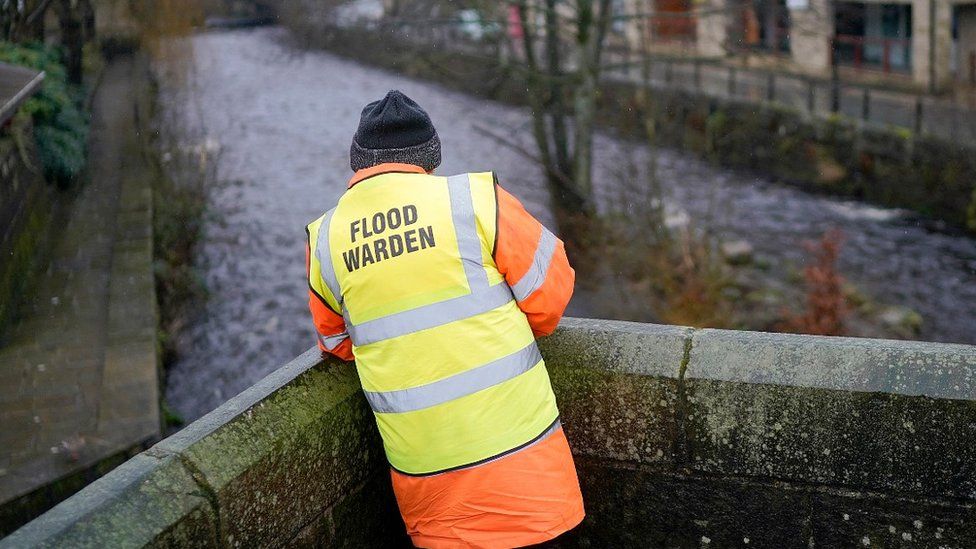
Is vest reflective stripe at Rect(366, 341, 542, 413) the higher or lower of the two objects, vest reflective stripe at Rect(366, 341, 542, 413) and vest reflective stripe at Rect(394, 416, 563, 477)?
the higher

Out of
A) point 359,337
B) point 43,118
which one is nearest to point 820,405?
point 359,337

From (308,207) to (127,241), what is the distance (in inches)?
242

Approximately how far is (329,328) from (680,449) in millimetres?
1065

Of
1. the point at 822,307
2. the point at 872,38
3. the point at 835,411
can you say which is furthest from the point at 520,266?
the point at 872,38

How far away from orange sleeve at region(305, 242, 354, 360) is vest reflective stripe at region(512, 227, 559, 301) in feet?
1.70

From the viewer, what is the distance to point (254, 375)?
11.9 metres

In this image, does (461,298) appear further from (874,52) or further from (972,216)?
(874,52)

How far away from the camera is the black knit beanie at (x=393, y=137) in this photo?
9.84 feet

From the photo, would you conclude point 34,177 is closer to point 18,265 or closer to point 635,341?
point 18,265

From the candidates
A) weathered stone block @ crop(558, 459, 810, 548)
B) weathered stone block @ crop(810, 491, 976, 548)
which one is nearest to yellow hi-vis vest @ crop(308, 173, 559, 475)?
weathered stone block @ crop(558, 459, 810, 548)

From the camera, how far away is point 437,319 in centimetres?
281

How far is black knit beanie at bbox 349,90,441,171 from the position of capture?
300cm

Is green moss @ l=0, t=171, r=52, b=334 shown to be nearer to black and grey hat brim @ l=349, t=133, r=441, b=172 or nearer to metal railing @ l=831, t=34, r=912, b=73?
black and grey hat brim @ l=349, t=133, r=441, b=172

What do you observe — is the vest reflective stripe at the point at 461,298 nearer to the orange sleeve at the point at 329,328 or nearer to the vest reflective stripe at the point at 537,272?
the vest reflective stripe at the point at 537,272
